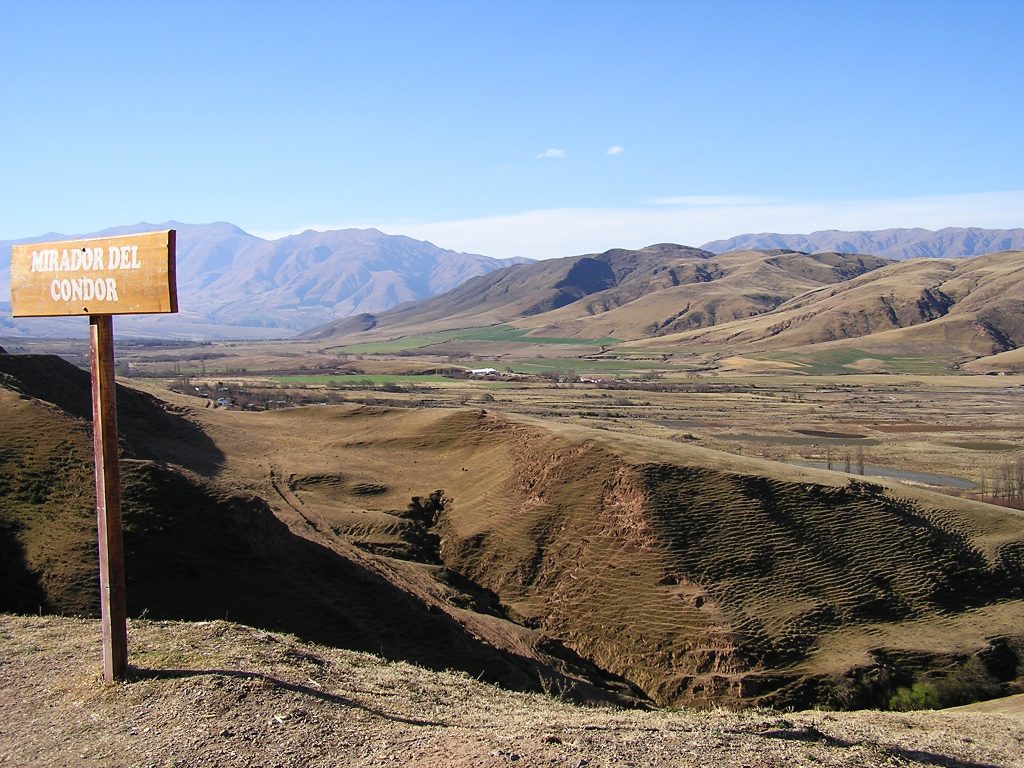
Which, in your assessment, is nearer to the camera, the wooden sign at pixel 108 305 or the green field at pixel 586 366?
the wooden sign at pixel 108 305

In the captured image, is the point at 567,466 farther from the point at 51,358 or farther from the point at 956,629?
the point at 51,358

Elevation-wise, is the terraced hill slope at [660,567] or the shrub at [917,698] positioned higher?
the terraced hill slope at [660,567]

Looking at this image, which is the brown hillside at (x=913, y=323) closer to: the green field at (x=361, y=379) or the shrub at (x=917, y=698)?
the green field at (x=361, y=379)

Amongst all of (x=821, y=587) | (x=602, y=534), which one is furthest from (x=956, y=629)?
(x=602, y=534)

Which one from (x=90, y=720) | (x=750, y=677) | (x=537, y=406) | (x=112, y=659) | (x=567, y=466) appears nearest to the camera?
(x=90, y=720)

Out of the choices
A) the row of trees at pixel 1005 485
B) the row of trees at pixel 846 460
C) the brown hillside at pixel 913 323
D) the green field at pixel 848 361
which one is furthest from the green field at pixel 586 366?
the row of trees at pixel 1005 485

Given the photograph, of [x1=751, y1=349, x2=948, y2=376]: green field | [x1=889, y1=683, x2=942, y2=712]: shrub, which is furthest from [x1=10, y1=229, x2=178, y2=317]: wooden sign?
[x1=751, y1=349, x2=948, y2=376]: green field

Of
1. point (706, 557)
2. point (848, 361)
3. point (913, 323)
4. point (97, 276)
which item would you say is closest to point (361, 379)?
point (848, 361)

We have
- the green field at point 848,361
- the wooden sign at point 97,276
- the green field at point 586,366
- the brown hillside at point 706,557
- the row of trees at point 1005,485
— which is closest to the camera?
the wooden sign at point 97,276
